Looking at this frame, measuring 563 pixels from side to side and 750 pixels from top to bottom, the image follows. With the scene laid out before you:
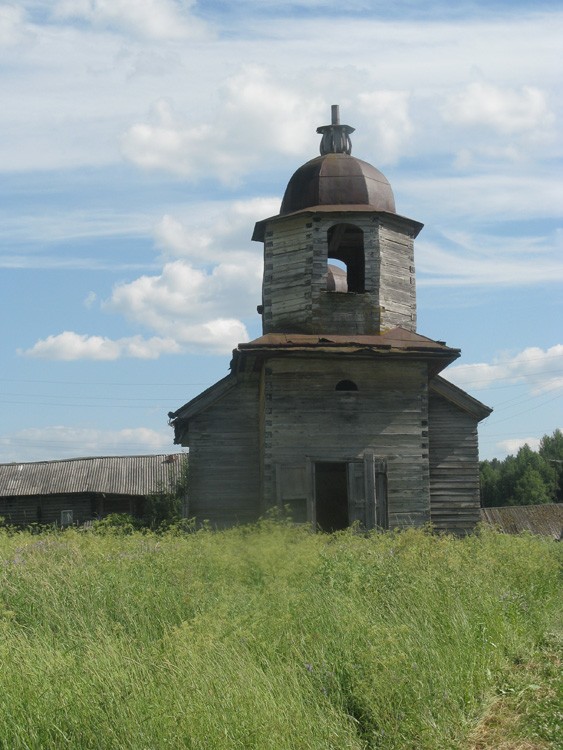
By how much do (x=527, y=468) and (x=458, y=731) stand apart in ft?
244

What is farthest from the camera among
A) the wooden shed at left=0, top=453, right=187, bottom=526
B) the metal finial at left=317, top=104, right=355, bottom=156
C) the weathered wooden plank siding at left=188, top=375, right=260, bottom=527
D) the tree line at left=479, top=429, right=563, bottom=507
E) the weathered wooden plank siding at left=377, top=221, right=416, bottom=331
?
the tree line at left=479, top=429, right=563, bottom=507

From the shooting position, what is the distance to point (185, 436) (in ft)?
63.8

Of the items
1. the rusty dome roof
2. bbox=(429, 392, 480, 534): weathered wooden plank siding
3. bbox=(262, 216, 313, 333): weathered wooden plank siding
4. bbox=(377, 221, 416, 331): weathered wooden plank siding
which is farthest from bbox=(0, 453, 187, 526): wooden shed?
bbox=(429, 392, 480, 534): weathered wooden plank siding

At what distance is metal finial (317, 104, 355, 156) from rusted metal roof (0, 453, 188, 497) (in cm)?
2589

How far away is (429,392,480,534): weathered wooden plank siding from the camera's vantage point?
18.4 metres

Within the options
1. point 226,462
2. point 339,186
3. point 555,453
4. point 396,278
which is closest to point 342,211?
point 339,186

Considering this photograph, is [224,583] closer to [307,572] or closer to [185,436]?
[307,572]

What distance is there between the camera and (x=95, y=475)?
45312mm

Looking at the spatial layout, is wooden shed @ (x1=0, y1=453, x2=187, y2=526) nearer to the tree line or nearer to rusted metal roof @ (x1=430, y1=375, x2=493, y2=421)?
rusted metal roof @ (x1=430, y1=375, x2=493, y2=421)

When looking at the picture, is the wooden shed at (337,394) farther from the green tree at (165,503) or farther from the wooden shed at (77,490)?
the wooden shed at (77,490)

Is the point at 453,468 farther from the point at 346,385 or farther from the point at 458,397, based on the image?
the point at 346,385

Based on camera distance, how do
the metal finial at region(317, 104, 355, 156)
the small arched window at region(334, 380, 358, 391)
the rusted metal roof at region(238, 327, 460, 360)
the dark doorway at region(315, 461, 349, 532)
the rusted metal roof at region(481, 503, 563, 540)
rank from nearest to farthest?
the rusted metal roof at region(238, 327, 460, 360)
the small arched window at region(334, 380, 358, 391)
the metal finial at region(317, 104, 355, 156)
the dark doorway at region(315, 461, 349, 532)
the rusted metal roof at region(481, 503, 563, 540)

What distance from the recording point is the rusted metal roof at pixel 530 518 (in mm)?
54969

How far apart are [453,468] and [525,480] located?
197 ft
